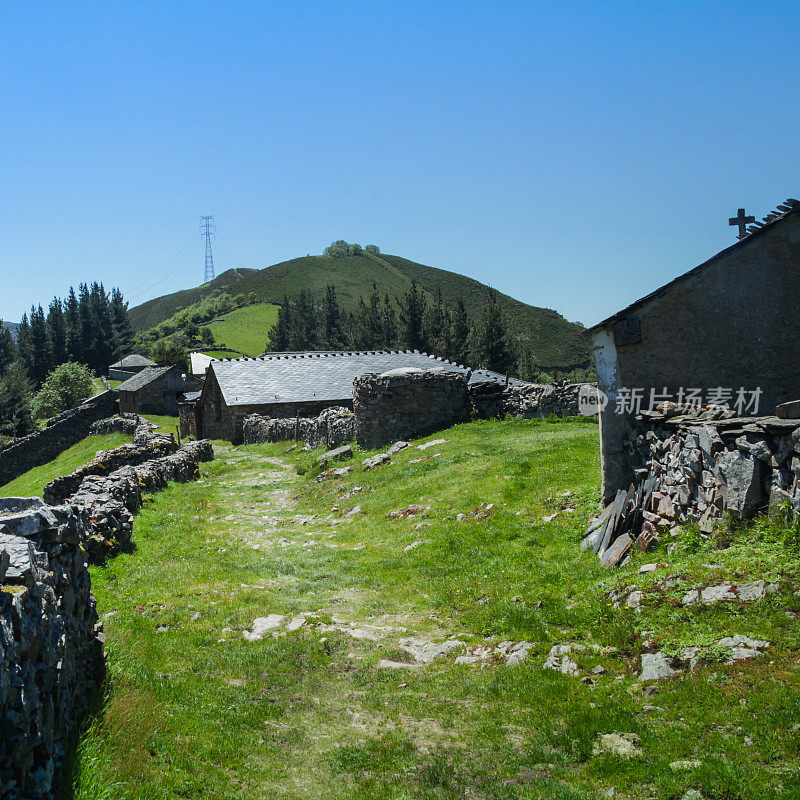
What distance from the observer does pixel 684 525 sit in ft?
25.4

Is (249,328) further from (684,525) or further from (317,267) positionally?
(684,525)

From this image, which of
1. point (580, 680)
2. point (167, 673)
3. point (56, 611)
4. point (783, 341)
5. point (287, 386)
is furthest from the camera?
point (287, 386)

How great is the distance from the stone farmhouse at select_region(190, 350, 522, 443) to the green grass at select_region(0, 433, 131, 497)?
6545 millimetres

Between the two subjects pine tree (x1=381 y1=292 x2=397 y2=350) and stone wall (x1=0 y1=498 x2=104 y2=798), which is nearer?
stone wall (x1=0 y1=498 x2=104 y2=798)

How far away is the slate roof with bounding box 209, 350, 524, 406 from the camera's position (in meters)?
33.4

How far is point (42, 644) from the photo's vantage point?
14.7 ft

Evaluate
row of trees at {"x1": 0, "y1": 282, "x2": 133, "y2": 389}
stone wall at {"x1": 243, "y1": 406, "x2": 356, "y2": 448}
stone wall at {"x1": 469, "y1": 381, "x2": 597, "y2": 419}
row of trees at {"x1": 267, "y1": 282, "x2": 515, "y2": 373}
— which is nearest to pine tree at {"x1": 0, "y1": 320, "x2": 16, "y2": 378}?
row of trees at {"x1": 0, "y1": 282, "x2": 133, "y2": 389}

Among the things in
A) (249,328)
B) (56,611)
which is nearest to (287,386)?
(56,611)

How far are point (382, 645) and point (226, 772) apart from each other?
9.03ft

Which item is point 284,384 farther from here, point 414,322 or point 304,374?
point 414,322

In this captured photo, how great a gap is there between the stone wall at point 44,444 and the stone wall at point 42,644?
48.8m

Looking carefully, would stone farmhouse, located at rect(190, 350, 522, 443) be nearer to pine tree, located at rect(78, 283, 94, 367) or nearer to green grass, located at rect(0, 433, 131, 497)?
green grass, located at rect(0, 433, 131, 497)

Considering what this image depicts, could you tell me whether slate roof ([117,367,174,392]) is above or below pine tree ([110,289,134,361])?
below

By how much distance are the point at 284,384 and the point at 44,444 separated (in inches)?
1059
